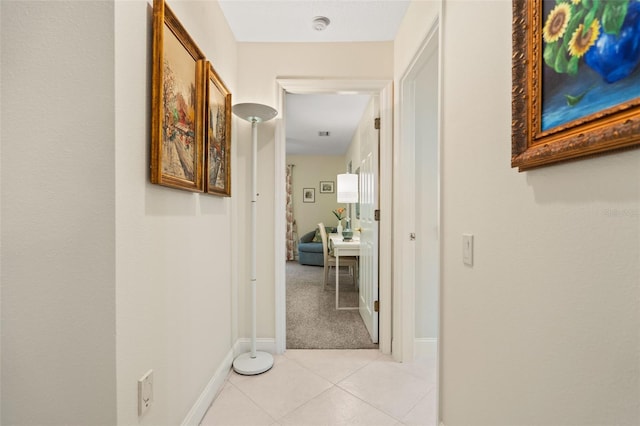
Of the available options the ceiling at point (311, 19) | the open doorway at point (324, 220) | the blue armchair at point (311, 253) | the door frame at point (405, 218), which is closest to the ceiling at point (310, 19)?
the ceiling at point (311, 19)

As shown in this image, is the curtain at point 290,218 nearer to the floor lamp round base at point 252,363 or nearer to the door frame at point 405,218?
the floor lamp round base at point 252,363

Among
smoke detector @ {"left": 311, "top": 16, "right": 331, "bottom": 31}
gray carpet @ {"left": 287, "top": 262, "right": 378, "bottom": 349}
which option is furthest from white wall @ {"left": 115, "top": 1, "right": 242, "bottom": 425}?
gray carpet @ {"left": 287, "top": 262, "right": 378, "bottom": 349}

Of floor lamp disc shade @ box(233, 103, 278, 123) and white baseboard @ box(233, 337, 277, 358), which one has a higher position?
floor lamp disc shade @ box(233, 103, 278, 123)

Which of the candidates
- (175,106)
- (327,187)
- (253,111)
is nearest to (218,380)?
(175,106)

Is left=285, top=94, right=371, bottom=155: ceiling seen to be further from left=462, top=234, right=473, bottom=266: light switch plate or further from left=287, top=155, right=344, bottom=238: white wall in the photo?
left=462, top=234, right=473, bottom=266: light switch plate

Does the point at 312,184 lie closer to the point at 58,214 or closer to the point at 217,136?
the point at 217,136

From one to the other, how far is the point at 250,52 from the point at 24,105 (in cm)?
175

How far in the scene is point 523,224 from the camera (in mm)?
830

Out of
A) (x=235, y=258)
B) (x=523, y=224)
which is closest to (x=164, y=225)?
(x=235, y=258)

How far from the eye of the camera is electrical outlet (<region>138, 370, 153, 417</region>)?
106cm

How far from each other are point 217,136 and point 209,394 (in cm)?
155

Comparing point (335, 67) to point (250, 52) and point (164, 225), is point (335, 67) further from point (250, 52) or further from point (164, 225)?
point (164, 225)

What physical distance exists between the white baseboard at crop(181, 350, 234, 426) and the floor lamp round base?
0.07 metres

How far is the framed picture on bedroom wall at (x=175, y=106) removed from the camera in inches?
43.9
